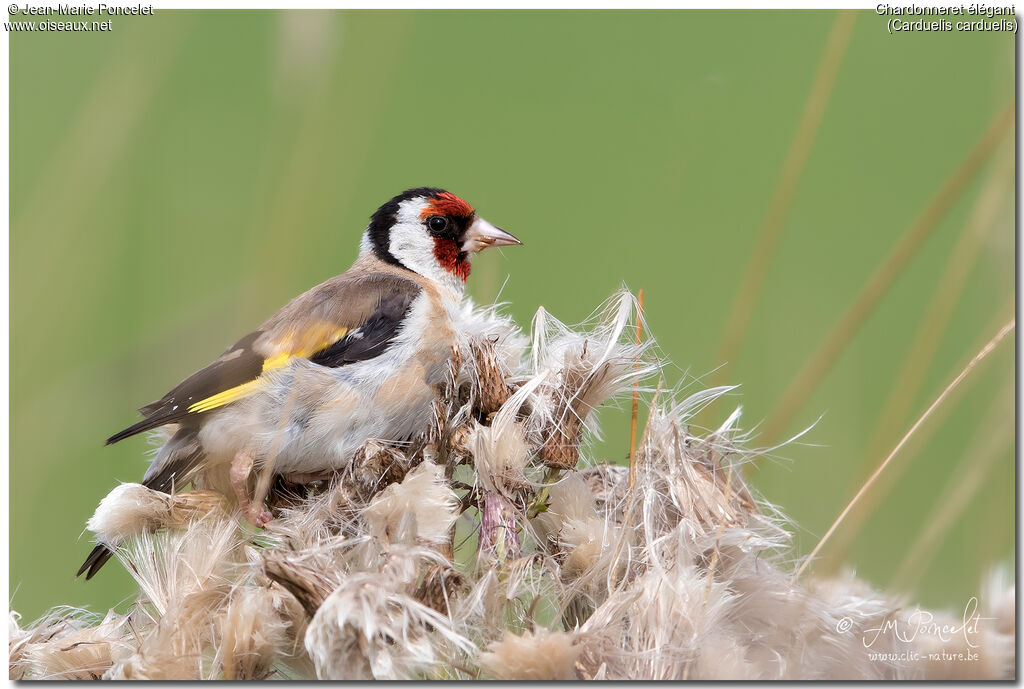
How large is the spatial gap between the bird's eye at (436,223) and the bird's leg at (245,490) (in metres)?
1.07

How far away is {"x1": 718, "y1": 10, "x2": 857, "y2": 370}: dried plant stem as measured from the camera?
1.77 meters

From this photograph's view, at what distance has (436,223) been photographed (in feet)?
9.46

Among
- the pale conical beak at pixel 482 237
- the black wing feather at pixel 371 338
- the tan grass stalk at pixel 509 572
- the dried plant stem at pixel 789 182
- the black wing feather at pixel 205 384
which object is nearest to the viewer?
the tan grass stalk at pixel 509 572

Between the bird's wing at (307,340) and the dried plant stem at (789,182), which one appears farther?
the bird's wing at (307,340)

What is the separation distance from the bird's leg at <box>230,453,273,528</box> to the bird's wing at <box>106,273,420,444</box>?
0.18m

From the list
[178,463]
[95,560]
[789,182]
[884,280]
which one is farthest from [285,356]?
[884,280]

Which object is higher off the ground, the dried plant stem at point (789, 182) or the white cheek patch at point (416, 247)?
the dried plant stem at point (789, 182)

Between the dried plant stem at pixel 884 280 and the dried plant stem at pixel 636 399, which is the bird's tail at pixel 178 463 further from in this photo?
the dried plant stem at pixel 884 280

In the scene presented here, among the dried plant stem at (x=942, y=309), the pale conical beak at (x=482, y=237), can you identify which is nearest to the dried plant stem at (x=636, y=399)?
the dried plant stem at (x=942, y=309)

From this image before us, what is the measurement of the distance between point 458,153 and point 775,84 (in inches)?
40.0

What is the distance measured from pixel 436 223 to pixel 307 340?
0.70m

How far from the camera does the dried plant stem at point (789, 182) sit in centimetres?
177

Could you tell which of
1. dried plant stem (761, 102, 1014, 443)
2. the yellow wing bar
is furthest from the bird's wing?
dried plant stem (761, 102, 1014, 443)

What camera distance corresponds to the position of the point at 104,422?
1.96 metres
